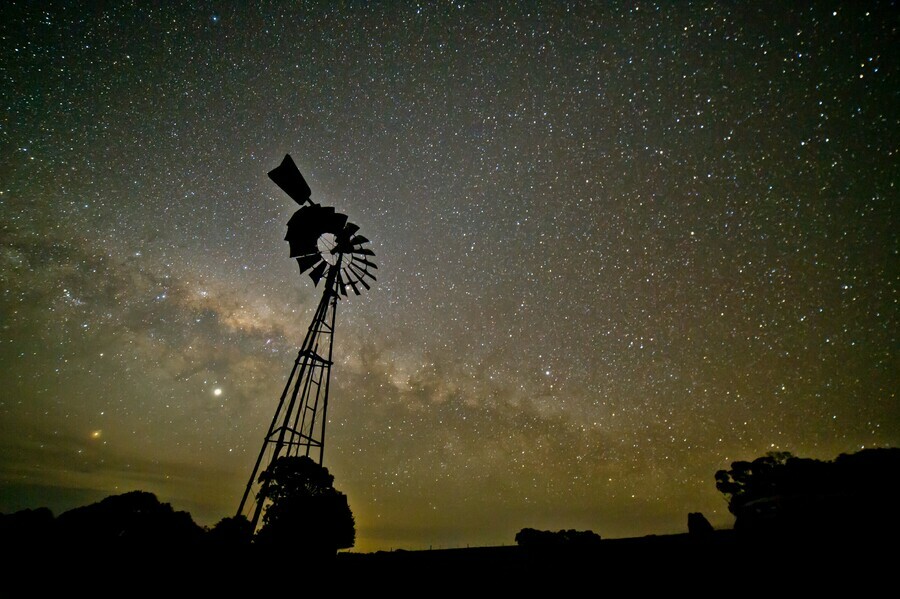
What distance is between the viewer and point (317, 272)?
13820 millimetres

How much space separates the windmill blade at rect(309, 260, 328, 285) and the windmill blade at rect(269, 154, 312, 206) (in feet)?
8.04

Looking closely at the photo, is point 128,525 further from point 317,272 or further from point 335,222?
point 335,222

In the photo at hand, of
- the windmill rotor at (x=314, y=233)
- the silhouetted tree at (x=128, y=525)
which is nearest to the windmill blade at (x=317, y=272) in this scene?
the windmill rotor at (x=314, y=233)

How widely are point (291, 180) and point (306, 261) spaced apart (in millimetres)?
2951

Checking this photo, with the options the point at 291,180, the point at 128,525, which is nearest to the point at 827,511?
the point at 291,180

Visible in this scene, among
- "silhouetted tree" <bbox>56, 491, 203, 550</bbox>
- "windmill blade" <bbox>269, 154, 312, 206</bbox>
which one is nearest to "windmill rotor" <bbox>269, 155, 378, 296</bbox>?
"windmill blade" <bbox>269, 154, 312, 206</bbox>

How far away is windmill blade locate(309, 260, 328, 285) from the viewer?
13.8 meters

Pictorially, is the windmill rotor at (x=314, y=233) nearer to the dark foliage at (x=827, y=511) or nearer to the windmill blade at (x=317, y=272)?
the windmill blade at (x=317, y=272)

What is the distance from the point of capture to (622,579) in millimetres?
5230

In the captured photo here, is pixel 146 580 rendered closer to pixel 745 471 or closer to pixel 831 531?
pixel 831 531

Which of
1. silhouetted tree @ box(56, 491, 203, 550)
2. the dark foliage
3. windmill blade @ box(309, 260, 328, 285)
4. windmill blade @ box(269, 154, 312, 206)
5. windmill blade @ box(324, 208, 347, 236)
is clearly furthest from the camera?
windmill blade @ box(309, 260, 328, 285)

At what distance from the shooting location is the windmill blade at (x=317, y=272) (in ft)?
45.2

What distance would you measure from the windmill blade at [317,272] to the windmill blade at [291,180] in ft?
8.04

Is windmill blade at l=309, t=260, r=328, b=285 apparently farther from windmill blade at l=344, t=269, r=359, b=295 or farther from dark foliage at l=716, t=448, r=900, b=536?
dark foliage at l=716, t=448, r=900, b=536
